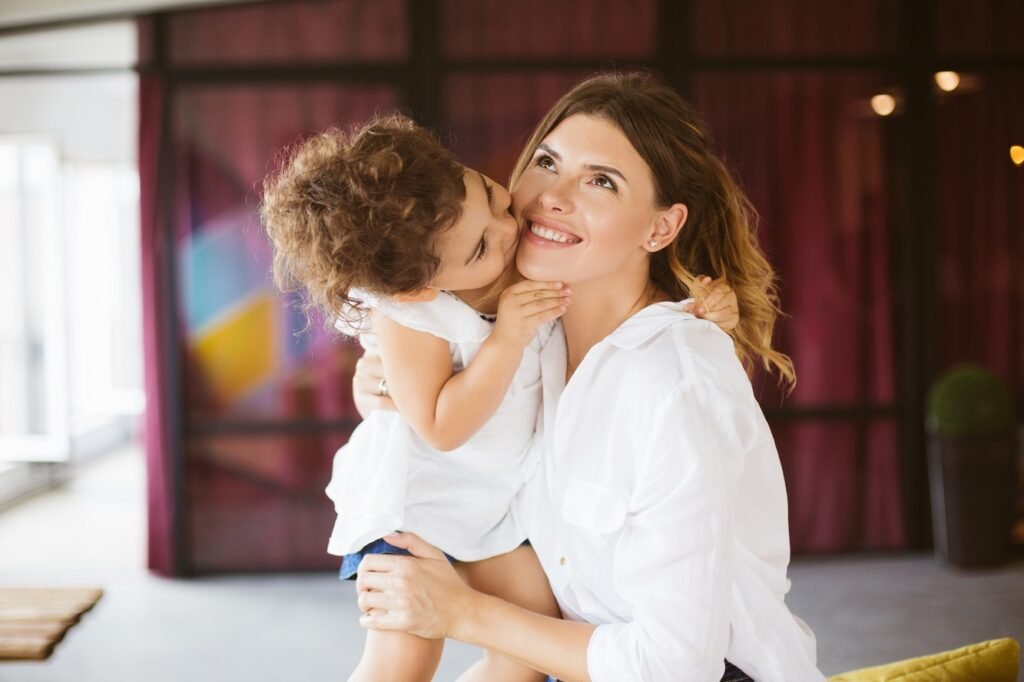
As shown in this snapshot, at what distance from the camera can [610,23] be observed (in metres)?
4.62

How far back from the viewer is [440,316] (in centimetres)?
160

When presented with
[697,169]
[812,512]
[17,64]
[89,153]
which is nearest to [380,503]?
[697,169]

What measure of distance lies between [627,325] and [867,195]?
3.76m

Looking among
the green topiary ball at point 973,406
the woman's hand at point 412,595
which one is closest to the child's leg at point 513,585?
the woman's hand at point 412,595

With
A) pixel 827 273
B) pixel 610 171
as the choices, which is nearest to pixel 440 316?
pixel 610 171

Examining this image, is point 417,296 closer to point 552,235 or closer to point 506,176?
point 552,235

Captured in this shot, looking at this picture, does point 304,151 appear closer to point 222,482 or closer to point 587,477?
point 587,477

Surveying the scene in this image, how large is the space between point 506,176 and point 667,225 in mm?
3041

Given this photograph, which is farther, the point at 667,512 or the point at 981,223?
the point at 981,223

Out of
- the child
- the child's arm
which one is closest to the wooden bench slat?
the child

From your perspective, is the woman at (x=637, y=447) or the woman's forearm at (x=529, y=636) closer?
the woman at (x=637, y=447)

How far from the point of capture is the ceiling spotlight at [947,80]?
15.6 feet

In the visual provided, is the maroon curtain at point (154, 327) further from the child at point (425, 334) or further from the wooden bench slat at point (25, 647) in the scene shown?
the child at point (425, 334)

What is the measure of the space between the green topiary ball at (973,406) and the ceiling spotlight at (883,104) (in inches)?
55.5
